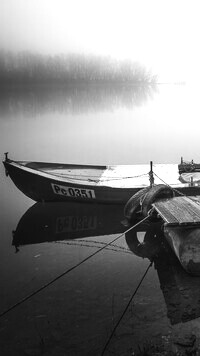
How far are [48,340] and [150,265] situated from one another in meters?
4.30

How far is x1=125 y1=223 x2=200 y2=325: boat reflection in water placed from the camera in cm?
763

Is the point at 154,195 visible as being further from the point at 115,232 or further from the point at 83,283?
the point at 83,283

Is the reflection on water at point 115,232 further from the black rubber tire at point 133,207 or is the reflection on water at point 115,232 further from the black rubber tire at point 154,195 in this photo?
the black rubber tire at point 154,195

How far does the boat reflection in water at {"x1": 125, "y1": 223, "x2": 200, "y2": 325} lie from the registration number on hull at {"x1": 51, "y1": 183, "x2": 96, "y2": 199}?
3.23 m

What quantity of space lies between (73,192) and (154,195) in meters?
4.35

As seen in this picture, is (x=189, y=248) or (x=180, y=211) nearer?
(x=189, y=248)

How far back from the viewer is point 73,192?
15.6 m

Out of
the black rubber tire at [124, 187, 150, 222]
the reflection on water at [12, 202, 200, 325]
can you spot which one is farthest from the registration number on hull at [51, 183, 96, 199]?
the black rubber tire at [124, 187, 150, 222]

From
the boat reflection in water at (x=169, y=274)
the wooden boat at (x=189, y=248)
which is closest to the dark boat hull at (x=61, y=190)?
the boat reflection in water at (x=169, y=274)

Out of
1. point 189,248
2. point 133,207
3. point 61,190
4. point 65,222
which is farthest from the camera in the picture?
point 61,190

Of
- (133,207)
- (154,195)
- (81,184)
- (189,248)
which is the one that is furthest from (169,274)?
(81,184)

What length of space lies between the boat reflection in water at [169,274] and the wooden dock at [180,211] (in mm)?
1402

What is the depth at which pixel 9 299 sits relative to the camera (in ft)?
27.9

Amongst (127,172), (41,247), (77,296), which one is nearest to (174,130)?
(127,172)
